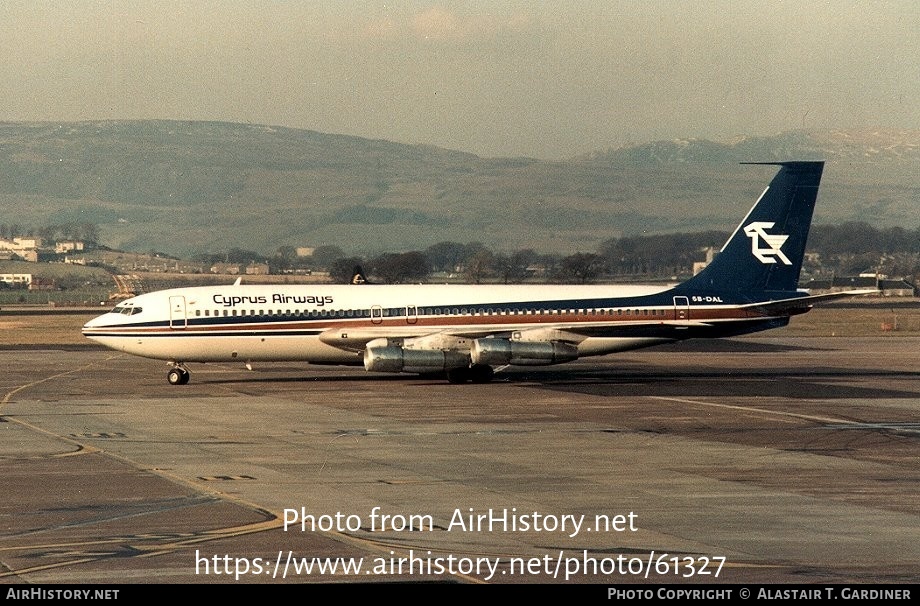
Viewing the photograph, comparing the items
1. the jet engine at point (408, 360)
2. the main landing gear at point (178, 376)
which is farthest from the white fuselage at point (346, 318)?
the jet engine at point (408, 360)

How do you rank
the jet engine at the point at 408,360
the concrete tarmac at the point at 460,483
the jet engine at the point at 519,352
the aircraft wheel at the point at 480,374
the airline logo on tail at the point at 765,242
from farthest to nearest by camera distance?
1. the airline logo on tail at the point at 765,242
2. the aircraft wheel at the point at 480,374
3. the jet engine at the point at 519,352
4. the jet engine at the point at 408,360
5. the concrete tarmac at the point at 460,483

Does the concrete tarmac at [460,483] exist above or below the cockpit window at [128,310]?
below

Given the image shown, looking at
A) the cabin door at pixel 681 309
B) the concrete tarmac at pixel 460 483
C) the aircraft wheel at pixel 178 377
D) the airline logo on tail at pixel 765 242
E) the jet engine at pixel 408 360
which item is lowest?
the concrete tarmac at pixel 460 483

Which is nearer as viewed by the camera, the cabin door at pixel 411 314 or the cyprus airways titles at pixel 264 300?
the cyprus airways titles at pixel 264 300

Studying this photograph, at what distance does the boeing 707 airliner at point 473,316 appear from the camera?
55.7 m

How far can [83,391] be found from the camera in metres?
52.0

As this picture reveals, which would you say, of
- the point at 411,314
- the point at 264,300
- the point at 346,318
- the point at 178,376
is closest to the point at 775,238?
the point at 411,314

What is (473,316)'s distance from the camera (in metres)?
57.9

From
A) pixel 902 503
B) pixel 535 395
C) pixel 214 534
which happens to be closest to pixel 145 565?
pixel 214 534

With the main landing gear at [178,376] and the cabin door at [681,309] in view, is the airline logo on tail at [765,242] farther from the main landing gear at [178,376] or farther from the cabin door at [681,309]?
the main landing gear at [178,376]

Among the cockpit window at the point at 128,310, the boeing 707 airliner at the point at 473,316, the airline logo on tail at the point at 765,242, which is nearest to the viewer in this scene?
the boeing 707 airliner at the point at 473,316

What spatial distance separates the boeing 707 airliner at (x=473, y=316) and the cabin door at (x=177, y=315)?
4cm

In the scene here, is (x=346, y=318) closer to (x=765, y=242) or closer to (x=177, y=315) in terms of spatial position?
(x=177, y=315)

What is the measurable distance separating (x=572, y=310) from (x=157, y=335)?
17.7m
